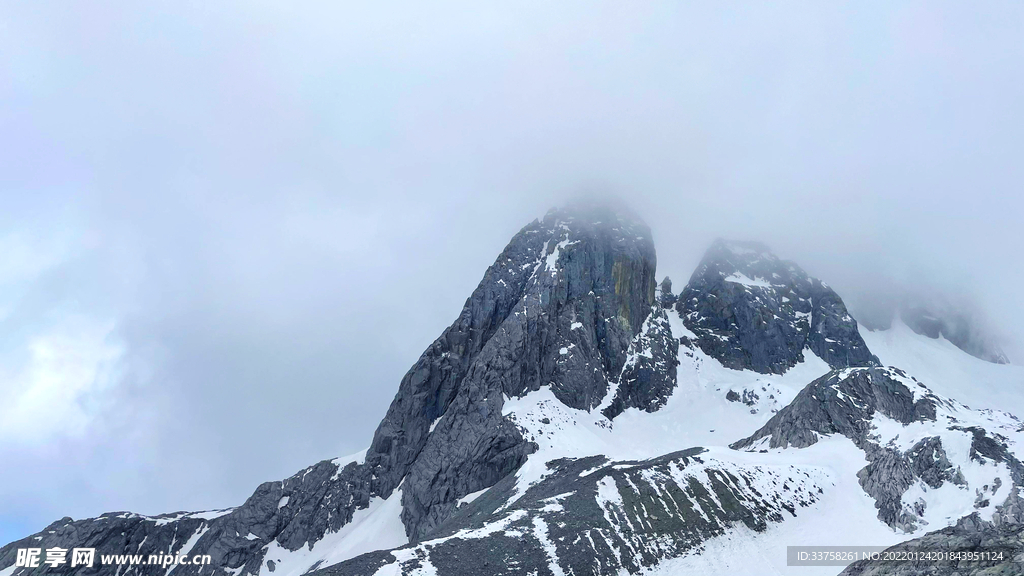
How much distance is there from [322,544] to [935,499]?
338ft

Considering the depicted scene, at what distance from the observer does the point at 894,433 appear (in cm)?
9294

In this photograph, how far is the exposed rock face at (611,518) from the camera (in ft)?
206

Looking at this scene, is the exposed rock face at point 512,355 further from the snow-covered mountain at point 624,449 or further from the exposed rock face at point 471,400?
the snow-covered mountain at point 624,449

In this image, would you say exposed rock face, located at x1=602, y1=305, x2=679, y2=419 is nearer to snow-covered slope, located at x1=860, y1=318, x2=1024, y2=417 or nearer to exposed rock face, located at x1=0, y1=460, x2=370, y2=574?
exposed rock face, located at x1=0, y1=460, x2=370, y2=574

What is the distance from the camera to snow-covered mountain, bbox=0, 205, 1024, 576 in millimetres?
70938

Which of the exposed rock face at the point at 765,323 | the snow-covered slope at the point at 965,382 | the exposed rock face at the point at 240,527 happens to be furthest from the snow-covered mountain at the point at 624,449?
the snow-covered slope at the point at 965,382

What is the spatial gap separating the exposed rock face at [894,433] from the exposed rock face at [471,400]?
4041 centimetres

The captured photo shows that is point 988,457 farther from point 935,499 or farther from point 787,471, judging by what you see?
point 787,471

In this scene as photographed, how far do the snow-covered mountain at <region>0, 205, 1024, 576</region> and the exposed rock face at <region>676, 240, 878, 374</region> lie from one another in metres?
0.61

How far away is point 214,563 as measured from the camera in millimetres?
132500

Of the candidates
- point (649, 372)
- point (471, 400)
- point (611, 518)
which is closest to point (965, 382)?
point (649, 372)

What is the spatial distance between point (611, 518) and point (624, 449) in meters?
54.2

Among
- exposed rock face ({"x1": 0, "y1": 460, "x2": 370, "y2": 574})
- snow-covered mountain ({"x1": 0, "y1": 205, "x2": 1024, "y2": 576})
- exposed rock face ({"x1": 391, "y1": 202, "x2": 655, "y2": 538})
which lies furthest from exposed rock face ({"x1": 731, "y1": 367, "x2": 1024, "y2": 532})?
exposed rock face ({"x1": 0, "y1": 460, "x2": 370, "y2": 574})

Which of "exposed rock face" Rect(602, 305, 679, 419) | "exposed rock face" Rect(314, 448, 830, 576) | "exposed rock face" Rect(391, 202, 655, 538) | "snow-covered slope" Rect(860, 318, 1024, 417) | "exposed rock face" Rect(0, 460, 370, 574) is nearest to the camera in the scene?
"exposed rock face" Rect(314, 448, 830, 576)
